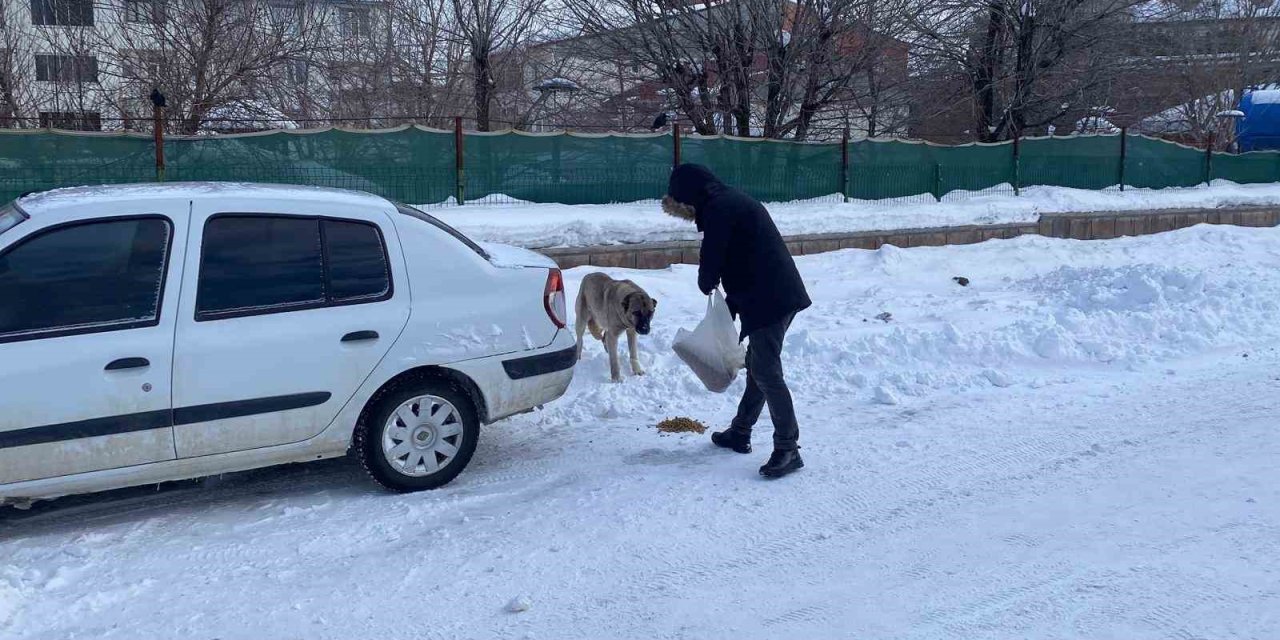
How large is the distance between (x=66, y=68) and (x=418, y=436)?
18909 millimetres

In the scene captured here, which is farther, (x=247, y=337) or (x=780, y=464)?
(x=780, y=464)

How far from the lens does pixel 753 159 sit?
54.9 feet

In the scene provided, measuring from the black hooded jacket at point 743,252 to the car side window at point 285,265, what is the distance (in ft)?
5.44

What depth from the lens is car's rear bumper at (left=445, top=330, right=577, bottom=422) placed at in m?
5.38

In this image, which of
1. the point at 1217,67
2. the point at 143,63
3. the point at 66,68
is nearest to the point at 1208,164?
the point at 1217,67

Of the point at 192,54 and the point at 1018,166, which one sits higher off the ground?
the point at 192,54

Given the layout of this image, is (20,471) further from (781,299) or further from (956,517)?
(956,517)

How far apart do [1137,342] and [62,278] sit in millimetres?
7837

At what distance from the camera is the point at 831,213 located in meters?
15.7

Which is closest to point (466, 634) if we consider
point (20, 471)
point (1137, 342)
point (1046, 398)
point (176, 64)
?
point (20, 471)

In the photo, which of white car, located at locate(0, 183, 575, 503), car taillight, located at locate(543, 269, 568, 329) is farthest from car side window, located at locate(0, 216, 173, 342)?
car taillight, located at locate(543, 269, 568, 329)

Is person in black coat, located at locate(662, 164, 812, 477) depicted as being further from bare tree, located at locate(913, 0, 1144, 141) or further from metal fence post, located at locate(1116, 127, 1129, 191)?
metal fence post, located at locate(1116, 127, 1129, 191)

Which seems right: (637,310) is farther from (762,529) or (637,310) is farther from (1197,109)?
(1197,109)

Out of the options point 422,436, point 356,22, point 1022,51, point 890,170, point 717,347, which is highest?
point 356,22
